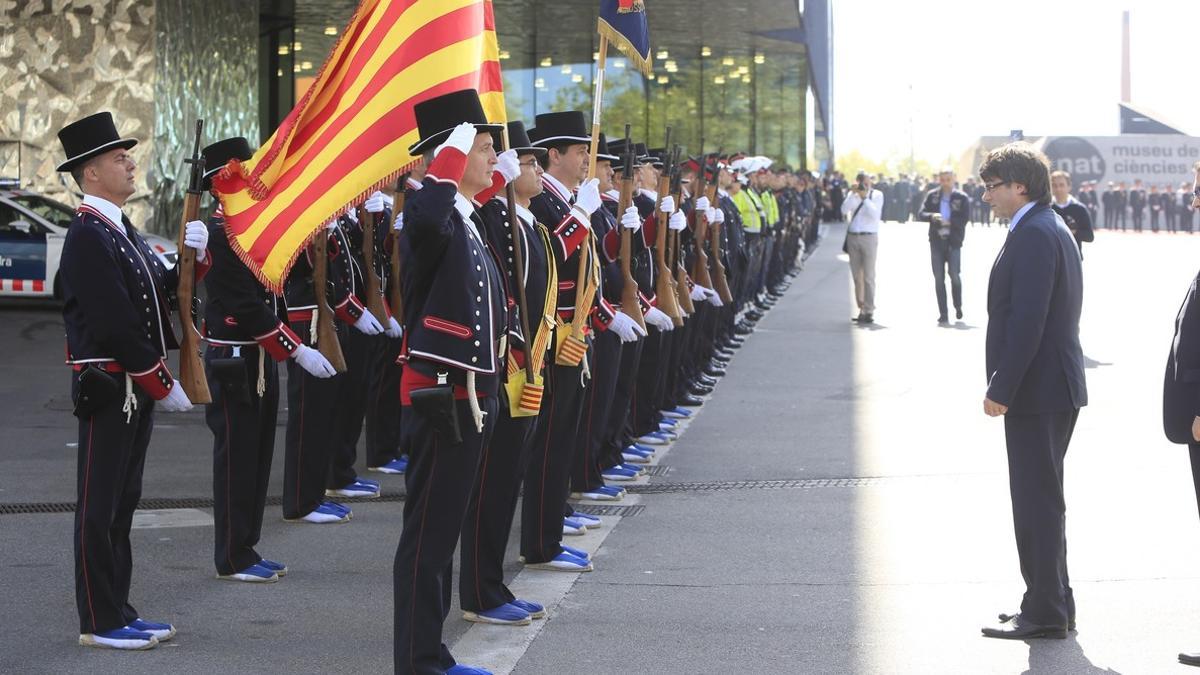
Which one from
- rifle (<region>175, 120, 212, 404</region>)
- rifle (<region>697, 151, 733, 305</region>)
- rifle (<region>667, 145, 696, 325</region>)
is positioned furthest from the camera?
rifle (<region>697, 151, 733, 305</region>)

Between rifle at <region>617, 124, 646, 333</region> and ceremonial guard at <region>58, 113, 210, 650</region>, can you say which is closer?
ceremonial guard at <region>58, 113, 210, 650</region>

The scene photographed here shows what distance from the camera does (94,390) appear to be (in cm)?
584

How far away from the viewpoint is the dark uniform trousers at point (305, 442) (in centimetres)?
833

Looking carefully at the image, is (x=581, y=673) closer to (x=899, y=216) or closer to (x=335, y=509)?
(x=335, y=509)

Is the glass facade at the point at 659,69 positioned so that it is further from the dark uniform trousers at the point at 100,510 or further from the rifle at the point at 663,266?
the dark uniform trousers at the point at 100,510

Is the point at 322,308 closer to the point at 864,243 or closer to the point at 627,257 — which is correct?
the point at 627,257

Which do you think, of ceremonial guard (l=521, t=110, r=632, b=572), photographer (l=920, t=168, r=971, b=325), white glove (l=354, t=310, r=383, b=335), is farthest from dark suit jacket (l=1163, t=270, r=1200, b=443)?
photographer (l=920, t=168, r=971, b=325)

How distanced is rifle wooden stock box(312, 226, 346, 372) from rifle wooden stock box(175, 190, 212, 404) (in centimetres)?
166

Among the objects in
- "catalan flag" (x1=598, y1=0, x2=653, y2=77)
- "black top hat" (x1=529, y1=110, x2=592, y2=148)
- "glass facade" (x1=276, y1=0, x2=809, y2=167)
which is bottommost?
"black top hat" (x1=529, y1=110, x2=592, y2=148)

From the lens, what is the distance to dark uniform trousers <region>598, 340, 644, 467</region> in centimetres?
937

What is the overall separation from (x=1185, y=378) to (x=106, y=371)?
3995 millimetres

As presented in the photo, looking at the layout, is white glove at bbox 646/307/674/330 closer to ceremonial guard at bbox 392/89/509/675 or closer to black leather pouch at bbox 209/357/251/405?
black leather pouch at bbox 209/357/251/405

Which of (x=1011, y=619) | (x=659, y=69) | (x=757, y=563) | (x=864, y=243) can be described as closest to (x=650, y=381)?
(x=757, y=563)

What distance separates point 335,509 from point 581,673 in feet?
10.3
